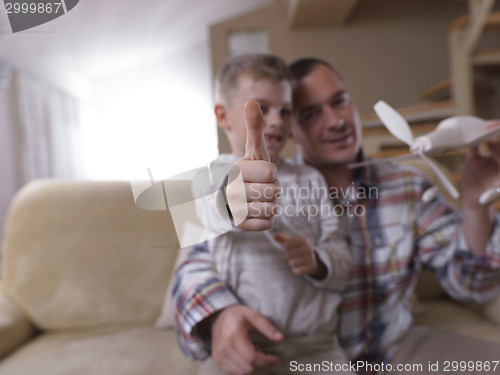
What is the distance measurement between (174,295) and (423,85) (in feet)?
1.14

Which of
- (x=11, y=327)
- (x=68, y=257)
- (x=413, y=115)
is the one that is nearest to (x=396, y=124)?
(x=413, y=115)

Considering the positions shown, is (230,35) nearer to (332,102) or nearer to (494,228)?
(332,102)

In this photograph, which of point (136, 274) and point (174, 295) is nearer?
point (174, 295)

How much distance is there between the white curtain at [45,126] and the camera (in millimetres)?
359

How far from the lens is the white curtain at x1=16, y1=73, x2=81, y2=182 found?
0.36 m

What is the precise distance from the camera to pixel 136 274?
65 cm

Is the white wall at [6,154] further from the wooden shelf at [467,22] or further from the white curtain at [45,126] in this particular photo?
the wooden shelf at [467,22]

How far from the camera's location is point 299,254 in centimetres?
29

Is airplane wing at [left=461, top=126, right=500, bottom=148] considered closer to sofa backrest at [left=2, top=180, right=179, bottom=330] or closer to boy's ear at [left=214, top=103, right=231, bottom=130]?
boy's ear at [left=214, top=103, right=231, bottom=130]

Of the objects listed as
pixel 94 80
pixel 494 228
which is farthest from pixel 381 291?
pixel 94 80

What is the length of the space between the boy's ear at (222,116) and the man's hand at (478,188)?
1.03 feet

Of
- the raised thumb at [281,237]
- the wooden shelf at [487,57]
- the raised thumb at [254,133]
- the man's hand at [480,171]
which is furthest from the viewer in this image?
the wooden shelf at [487,57]

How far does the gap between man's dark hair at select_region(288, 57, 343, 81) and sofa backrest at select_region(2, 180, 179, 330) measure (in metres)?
0.30

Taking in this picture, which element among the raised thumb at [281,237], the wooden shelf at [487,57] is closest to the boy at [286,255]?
the raised thumb at [281,237]
